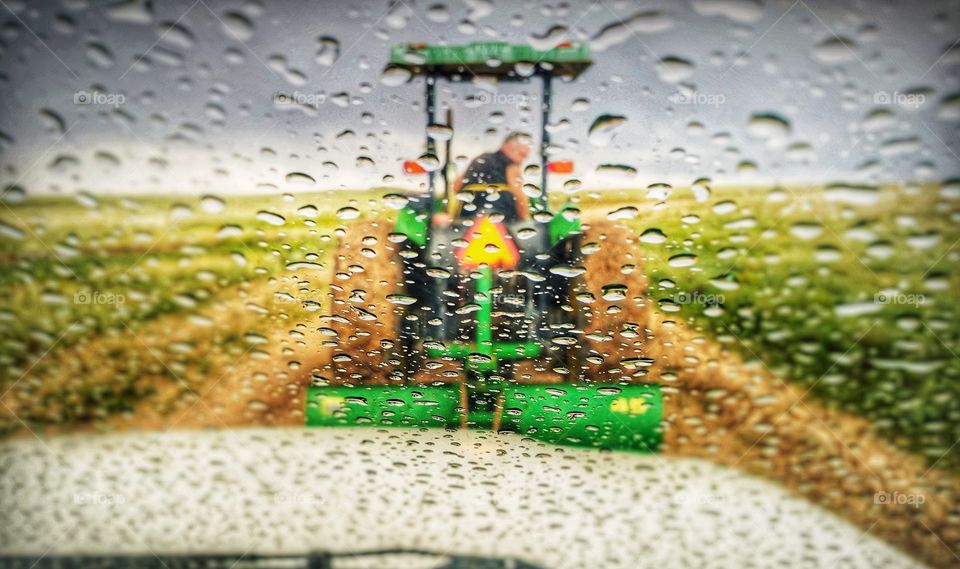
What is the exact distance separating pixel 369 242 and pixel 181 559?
98 centimetres

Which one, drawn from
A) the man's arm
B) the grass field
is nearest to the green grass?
the grass field

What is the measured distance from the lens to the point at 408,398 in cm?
157

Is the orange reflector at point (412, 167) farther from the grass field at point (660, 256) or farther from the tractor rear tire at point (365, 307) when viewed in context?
the tractor rear tire at point (365, 307)

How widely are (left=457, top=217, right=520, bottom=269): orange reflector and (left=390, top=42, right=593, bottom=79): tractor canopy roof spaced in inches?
20.4

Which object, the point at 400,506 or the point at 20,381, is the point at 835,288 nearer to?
the point at 400,506

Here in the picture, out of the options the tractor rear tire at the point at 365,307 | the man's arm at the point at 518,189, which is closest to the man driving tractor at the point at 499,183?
the man's arm at the point at 518,189

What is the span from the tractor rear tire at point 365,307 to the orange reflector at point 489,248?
252 mm

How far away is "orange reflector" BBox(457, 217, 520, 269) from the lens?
64.4 inches

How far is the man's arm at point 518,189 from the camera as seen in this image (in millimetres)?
1419

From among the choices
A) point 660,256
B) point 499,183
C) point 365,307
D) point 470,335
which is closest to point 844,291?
point 660,256

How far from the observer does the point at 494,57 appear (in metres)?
1.16

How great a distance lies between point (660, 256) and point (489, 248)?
56 centimetres

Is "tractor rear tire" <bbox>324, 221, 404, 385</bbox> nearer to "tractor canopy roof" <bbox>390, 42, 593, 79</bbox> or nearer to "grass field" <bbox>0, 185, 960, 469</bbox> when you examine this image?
"grass field" <bbox>0, 185, 960, 469</bbox>

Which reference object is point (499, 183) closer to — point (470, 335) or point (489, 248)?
point (489, 248)
